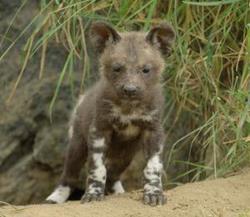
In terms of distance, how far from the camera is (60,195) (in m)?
6.34

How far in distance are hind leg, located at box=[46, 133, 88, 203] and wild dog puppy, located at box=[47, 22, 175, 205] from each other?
1.49 ft

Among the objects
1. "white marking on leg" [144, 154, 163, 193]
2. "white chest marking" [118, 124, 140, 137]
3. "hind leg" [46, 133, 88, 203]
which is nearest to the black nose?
"white chest marking" [118, 124, 140, 137]

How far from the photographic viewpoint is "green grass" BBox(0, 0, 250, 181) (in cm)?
600

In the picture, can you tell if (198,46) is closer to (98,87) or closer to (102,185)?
(98,87)

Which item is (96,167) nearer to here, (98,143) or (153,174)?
(98,143)

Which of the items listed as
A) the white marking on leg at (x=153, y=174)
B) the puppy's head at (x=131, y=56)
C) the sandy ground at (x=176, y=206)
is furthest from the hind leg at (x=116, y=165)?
the puppy's head at (x=131, y=56)

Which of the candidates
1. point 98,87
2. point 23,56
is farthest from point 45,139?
point 98,87

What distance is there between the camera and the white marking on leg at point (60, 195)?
6.29 metres

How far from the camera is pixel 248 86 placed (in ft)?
19.8

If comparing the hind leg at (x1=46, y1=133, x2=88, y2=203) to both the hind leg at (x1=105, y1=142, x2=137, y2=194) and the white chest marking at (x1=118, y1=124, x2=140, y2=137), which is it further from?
the white chest marking at (x1=118, y1=124, x2=140, y2=137)

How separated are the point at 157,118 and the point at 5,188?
6.49 feet

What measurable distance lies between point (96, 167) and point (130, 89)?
628 mm

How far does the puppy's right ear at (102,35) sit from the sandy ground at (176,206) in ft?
3.28

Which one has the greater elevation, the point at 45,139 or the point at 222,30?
the point at 222,30
